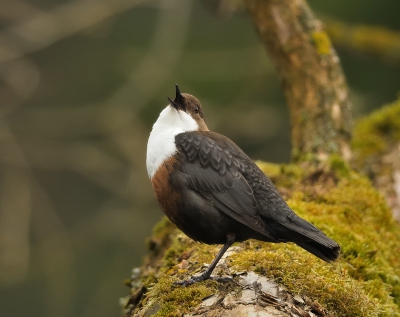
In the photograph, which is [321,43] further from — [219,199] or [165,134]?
[219,199]

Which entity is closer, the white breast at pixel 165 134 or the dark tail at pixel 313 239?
the dark tail at pixel 313 239

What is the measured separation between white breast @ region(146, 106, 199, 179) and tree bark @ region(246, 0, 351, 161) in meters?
2.01

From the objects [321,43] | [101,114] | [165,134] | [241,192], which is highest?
[101,114]

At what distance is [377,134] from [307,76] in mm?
1081

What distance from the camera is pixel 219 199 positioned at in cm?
399

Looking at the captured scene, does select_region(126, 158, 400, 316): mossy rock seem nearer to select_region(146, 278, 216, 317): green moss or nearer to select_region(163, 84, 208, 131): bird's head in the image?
select_region(146, 278, 216, 317): green moss

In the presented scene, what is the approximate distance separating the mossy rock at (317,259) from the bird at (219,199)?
17 centimetres

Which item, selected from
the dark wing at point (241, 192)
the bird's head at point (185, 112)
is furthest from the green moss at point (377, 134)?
the dark wing at point (241, 192)

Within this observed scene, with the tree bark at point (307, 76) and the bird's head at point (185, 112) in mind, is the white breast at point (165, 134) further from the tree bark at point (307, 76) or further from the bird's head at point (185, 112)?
the tree bark at point (307, 76)

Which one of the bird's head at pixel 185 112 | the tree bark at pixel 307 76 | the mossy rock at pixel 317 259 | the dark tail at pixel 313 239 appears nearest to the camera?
the mossy rock at pixel 317 259

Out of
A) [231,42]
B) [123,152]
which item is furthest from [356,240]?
[231,42]

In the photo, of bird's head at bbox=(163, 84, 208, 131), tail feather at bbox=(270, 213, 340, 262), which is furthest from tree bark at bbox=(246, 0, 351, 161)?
Answer: tail feather at bbox=(270, 213, 340, 262)

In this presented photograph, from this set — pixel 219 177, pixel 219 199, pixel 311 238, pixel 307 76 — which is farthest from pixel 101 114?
pixel 311 238

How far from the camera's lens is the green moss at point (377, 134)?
663 centimetres
